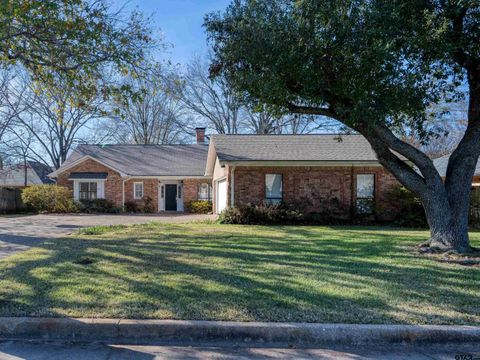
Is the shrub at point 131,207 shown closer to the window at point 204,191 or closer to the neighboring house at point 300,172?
the window at point 204,191

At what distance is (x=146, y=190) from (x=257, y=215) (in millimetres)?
11409

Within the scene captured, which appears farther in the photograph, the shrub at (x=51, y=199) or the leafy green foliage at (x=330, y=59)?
the shrub at (x=51, y=199)

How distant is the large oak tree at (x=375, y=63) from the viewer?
24.6ft

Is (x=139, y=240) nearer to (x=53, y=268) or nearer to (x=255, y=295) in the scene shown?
(x=53, y=268)

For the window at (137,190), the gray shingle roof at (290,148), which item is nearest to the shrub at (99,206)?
the window at (137,190)

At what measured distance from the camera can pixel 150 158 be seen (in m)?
26.4

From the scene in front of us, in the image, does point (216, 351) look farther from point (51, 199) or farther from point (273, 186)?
point (51, 199)

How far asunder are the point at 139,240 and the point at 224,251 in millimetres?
3015

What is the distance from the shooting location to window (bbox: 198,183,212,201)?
24.5m

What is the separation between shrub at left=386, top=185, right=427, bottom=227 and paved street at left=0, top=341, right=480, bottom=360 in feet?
41.1

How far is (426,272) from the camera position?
6.48 m

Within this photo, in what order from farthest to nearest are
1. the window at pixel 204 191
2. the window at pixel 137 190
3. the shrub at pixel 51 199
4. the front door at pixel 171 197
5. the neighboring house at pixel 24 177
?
the neighboring house at pixel 24 177 → the front door at pixel 171 197 → the window at pixel 204 191 → the window at pixel 137 190 → the shrub at pixel 51 199

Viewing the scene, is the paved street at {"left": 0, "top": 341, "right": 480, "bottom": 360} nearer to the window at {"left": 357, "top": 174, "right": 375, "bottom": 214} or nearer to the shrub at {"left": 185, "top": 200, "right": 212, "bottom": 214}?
the window at {"left": 357, "top": 174, "right": 375, "bottom": 214}

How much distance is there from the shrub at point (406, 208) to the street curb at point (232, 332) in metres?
12.4
